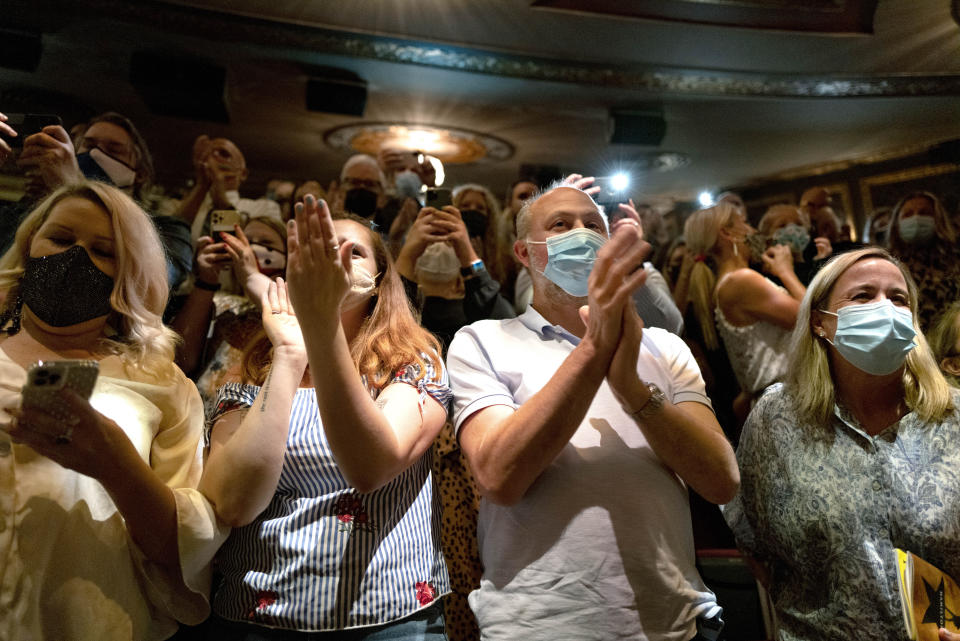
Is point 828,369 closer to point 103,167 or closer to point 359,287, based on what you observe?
point 359,287

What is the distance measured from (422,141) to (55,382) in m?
5.94

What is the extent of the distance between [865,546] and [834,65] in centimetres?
536

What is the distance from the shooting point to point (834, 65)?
5898 mm

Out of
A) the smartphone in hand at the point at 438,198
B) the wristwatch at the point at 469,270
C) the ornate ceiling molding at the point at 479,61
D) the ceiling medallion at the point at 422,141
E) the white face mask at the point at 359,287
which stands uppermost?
the ornate ceiling molding at the point at 479,61

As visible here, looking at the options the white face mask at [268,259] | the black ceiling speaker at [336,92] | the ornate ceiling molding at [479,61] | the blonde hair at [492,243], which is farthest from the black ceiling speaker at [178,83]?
the white face mask at [268,259]

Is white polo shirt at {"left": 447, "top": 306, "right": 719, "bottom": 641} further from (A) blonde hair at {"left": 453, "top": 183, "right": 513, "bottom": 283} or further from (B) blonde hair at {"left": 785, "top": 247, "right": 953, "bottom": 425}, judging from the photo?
(A) blonde hair at {"left": 453, "top": 183, "right": 513, "bottom": 283}

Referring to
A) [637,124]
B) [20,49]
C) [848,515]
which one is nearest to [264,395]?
[848,515]

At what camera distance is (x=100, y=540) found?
1396 mm

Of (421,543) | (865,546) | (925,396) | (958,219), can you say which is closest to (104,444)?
(421,543)

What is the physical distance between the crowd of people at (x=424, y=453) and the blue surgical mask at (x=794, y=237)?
1770 mm

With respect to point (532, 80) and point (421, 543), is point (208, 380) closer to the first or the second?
point (421, 543)

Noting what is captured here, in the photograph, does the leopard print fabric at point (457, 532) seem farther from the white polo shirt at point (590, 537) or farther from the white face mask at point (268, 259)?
the white face mask at point (268, 259)

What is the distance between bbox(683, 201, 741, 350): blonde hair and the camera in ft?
11.5

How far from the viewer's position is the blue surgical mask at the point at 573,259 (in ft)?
6.06
